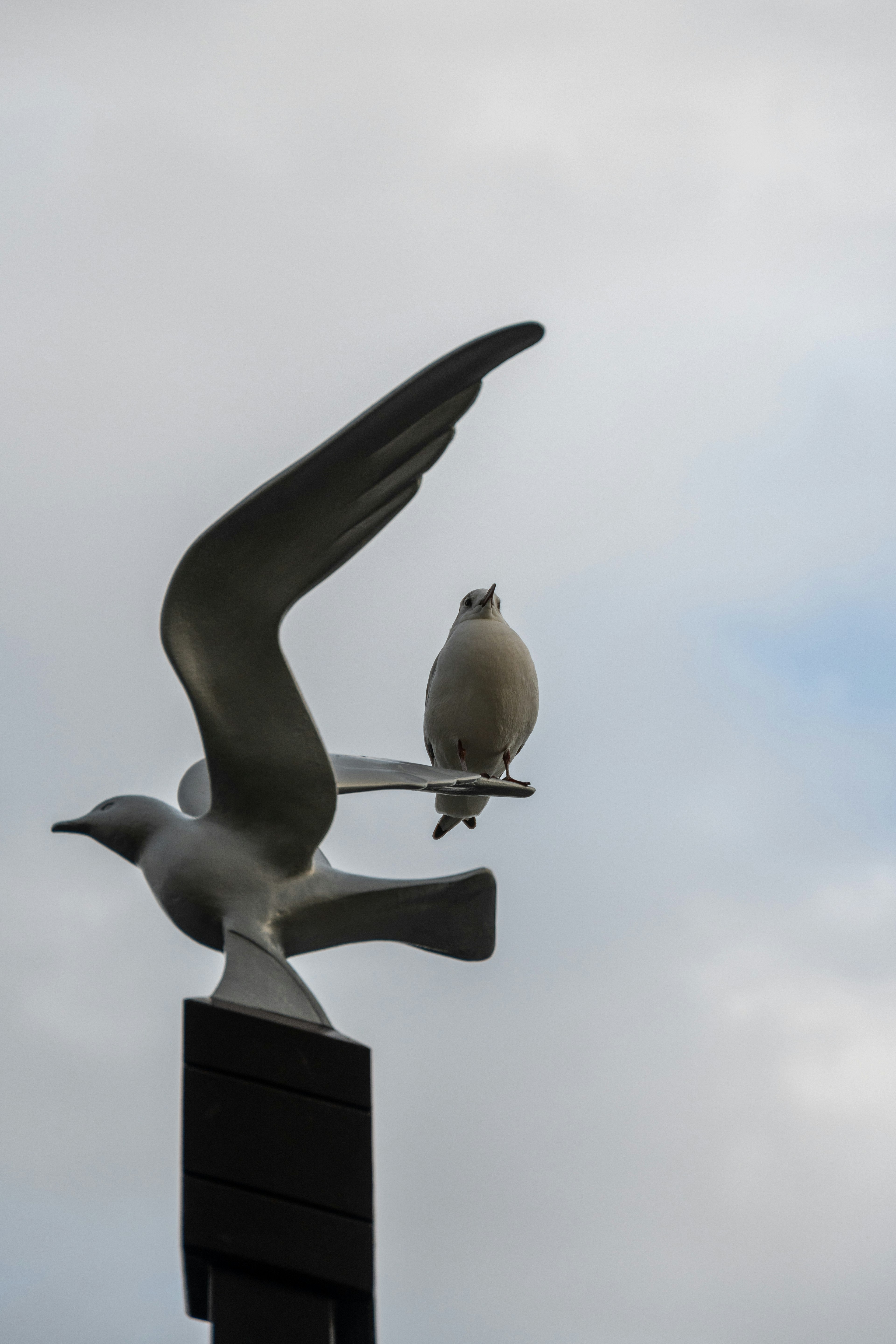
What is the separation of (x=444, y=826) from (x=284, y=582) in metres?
3.00

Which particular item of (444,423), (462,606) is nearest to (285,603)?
(444,423)

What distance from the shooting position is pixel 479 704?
7.15 m

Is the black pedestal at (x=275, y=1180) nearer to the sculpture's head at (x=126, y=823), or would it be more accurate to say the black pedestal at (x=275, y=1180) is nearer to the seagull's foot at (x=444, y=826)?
the sculpture's head at (x=126, y=823)

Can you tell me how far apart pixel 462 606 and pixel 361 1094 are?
3684 millimetres

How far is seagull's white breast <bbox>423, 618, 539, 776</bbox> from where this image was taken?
716cm

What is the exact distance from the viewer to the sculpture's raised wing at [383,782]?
19.3 ft

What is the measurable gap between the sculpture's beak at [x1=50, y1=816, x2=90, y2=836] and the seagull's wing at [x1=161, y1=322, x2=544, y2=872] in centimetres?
66

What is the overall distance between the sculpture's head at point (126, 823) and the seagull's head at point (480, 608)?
2571mm

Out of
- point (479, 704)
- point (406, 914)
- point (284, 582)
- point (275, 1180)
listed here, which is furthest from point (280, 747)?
point (479, 704)

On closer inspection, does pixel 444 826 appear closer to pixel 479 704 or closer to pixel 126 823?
pixel 479 704

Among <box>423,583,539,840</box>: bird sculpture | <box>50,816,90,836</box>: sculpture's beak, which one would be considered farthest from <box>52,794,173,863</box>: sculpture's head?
<box>423,583,539,840</box>: bird sculpture

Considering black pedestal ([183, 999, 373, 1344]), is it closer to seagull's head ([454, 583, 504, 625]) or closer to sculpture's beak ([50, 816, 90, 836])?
sculpture's beak ([50, 816, 90, 836])

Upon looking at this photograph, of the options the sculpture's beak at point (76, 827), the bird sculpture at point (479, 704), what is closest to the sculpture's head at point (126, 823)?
the sculpture's beak at point (76, 827)

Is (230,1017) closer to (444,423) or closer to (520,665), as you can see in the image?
(444,423)
